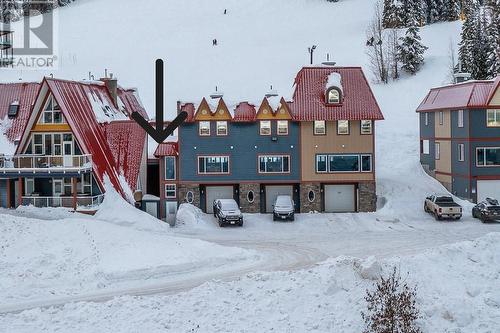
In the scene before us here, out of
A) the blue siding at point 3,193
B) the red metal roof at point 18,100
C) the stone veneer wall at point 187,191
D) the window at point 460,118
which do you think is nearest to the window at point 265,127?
the stone veneer wall at point 187,191

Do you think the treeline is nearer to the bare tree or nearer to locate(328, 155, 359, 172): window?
the bare tree

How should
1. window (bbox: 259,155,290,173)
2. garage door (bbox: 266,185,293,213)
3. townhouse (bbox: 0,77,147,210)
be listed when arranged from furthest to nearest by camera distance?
garage door (bbox: 266,185,293,213) → window (bbox: 259,155,290,173) → townhouse (bbox: 0,77,147,210)

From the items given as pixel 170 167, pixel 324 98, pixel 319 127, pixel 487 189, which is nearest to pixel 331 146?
pixel 319 127

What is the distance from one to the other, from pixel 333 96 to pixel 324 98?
2.28ft

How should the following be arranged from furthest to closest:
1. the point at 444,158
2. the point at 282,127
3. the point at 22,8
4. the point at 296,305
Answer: the point at 22,8, the point at 444,158, the point at 282,127, the point at 296,305

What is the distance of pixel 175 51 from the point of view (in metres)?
99.9

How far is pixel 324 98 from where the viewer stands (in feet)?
152

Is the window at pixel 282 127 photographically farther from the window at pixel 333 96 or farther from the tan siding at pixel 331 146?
the window at pixel 333 96

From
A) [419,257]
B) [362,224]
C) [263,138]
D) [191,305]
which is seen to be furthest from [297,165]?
[191,305]

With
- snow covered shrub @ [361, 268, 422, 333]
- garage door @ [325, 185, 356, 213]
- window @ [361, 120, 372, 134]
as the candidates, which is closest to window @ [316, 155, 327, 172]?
garage door @ [325, 185, 356, 213]

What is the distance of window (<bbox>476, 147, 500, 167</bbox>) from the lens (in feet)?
153

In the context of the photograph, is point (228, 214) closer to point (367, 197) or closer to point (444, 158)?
point (367, 197)

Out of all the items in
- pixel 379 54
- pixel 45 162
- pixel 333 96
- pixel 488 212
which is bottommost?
pixel 488 212

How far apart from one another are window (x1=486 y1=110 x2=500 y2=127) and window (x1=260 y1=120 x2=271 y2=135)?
1618 cm
